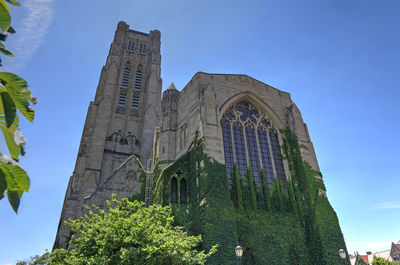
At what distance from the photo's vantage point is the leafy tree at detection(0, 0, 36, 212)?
2062 millimetres

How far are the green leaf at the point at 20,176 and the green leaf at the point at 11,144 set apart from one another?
100 mm

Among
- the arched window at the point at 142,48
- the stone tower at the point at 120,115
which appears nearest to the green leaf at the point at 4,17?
the stone tower at the point at 120,115

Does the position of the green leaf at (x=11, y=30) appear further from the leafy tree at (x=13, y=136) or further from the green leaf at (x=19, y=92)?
the green leaf at (x=19, y=92)

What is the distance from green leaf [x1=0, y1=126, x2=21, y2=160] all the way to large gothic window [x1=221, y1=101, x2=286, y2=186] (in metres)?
19.1

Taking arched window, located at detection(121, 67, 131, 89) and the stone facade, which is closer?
the stone facade

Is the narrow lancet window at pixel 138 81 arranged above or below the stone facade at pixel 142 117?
above

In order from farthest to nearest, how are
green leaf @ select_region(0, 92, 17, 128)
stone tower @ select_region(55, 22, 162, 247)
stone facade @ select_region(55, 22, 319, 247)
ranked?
stone tower @ select_region(55, 22, 162, 247), stone facade @ select_region(55, 22, 319, 247), green leaf @ select_region(0, 92, 17, 128)

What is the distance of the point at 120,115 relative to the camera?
42594mm

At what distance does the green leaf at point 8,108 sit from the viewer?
6.46ft

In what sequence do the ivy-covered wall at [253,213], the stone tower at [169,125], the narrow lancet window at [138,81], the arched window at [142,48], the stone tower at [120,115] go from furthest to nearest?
1. the arched window at [142,48]
2. the narrow lancet window at [138,81]
3. the stone tower at [120,115]
4. the stone tower at [169,125]
5. the ivy-covered wall at [253,213]

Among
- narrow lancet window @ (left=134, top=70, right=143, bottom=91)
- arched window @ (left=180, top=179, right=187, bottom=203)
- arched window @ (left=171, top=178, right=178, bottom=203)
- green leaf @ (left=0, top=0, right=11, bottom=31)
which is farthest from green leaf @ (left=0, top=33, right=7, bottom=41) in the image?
narrow lancet window @ (left=134, top=70, right=143, bottom=91)

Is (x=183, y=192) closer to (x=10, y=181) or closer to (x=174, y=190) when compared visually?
(x=174, y=190)

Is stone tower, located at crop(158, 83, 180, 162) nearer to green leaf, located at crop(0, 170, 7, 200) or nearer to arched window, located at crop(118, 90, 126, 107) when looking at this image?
arched window, located at crop(118, 90, 126, 107)

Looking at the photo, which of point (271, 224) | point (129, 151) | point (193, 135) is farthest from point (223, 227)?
point (129, 151)
